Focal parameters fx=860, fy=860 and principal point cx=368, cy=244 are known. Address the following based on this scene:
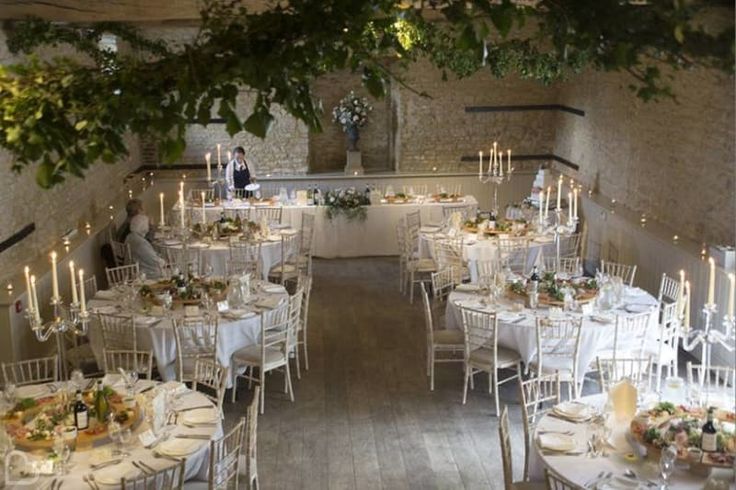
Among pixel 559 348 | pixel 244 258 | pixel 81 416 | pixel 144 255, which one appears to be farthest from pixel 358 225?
pixel 81 416

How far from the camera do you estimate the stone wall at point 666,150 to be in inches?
382

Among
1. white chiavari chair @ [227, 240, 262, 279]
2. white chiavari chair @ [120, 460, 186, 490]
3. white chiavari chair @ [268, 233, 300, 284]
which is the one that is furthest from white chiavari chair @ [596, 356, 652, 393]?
white chiavari chair @ [268, 233, 300, 284]

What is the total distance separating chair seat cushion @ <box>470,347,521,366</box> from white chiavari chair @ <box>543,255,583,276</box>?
1770 mm

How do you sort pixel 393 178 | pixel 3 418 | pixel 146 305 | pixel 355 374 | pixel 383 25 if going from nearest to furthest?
pixel 383 25
pixel 3 418
pixel 146 305
pixel 355 374
pixel 393 178

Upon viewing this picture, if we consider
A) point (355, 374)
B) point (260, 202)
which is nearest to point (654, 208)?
point (355, 374)

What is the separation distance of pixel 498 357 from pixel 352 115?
31.2ft

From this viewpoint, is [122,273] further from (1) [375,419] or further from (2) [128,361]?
(1) [375,419]

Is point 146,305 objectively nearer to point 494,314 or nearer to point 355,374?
point 355,374

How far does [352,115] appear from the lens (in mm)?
16766

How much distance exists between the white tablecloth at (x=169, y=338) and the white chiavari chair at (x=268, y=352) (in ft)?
0.28

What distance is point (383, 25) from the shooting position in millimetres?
3424

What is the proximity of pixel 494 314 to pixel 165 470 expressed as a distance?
3844mm

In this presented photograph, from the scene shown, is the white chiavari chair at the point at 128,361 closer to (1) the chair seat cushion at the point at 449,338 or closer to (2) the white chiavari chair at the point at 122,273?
(2) the white chiavari chair at the point at 122,273

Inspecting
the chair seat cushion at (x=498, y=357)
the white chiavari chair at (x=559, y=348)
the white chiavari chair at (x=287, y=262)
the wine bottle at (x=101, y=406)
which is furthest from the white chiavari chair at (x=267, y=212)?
the wine bottle at (x=101, y=406)
